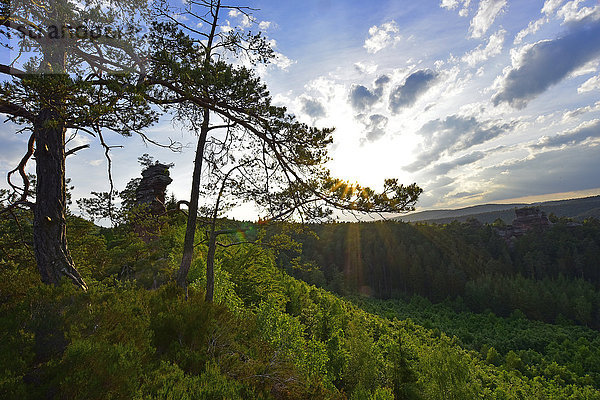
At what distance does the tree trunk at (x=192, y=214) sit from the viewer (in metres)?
7.62

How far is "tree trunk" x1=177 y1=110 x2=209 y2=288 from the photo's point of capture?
25.0 ft

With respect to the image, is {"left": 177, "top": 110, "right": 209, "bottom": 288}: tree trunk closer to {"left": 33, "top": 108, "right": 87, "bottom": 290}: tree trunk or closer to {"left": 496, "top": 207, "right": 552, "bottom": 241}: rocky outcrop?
{"left": 33, "top": 108, "right": 87, "bottom": 290}: tree trunk

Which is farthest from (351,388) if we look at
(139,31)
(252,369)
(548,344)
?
(548,344)

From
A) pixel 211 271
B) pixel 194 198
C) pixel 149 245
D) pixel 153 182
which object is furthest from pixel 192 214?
pixel 153 182

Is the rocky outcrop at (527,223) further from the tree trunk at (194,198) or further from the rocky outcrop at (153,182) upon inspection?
the tree trunk at (194,198)

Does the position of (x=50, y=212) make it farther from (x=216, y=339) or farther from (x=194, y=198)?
(x=216, y=339)

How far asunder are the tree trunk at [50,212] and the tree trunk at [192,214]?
219 centimetres

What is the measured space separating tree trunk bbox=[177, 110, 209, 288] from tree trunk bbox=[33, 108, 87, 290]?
219 centimetres

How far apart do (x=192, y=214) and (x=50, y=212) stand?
9.88 feet

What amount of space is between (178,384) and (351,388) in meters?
19.1

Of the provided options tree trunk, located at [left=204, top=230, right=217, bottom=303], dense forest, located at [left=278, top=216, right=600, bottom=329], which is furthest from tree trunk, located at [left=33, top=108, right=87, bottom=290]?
dense forest, located at [left=278, top=216, right=600, bottom=329]

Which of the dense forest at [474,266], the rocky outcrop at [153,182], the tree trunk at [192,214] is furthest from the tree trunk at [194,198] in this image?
the dense forest at [474,266]

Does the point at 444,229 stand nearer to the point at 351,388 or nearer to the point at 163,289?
the point at 351,388

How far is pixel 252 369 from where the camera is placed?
5512 millimetres
